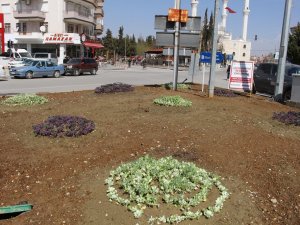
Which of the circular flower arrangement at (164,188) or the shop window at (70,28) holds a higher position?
the shop window at (70,28)

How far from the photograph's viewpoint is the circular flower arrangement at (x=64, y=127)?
6.82m

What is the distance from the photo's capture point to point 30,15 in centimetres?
5600

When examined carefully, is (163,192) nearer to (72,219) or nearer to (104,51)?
(72,219)

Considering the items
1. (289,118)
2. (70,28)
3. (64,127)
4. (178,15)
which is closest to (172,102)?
(289,118)

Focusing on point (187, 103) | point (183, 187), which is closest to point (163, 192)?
point (183, 187)

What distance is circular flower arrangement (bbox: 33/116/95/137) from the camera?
22.4ft

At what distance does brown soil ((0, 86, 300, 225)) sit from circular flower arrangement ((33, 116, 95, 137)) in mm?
153

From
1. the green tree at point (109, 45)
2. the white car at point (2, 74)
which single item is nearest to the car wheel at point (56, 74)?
the white car at point (2, 74)

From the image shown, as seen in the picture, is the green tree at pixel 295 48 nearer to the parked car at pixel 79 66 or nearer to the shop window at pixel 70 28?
the parked car at pixel 79 66

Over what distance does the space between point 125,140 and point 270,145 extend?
272 cm

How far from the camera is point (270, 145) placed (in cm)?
689

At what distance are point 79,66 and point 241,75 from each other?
24.0m

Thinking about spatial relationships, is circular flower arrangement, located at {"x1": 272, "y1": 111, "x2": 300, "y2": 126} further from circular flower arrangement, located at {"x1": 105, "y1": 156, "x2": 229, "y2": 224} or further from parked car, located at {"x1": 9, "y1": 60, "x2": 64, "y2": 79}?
parked car, located at {"x1": 9, "y1": 60, "x2": 64, "y2": 79}

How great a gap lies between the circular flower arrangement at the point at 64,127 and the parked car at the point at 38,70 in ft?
75.3
